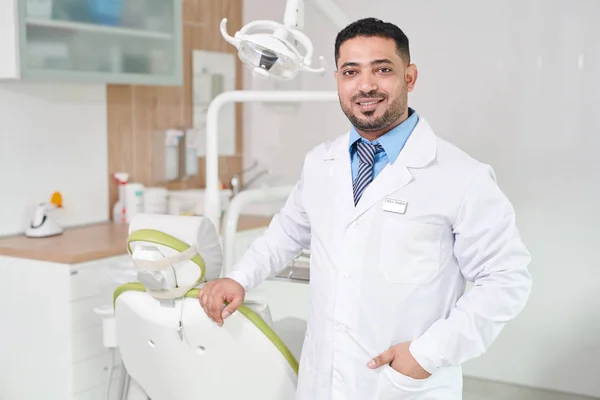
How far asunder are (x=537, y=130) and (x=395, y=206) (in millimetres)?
2020

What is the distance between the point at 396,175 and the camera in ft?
5.18

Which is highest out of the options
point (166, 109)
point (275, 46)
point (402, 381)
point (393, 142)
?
point (275, 46)

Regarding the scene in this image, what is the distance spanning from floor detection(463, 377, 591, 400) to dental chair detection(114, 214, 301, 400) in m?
1.96

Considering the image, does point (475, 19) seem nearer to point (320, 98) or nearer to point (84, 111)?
point (320, 98)

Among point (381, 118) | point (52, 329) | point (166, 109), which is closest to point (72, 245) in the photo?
point (52, 329)

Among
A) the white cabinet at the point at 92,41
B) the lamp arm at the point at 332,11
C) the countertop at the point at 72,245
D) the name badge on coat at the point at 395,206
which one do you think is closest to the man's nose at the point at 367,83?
the name badge on coat at the point at 395,206

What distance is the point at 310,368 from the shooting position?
1.68 m

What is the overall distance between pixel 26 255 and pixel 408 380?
1703mm

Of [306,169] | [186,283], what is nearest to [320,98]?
[306,169]

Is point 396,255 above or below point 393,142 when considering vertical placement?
below

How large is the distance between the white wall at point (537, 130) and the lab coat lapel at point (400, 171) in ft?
6.28

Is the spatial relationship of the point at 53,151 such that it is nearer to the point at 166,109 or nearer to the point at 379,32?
the point at 166,109

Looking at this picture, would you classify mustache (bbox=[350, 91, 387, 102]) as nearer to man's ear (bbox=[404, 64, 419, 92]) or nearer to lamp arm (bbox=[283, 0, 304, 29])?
man's ear (bbox=[404, 64, 419, 92])

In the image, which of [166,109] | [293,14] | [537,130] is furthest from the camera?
[166,109]
